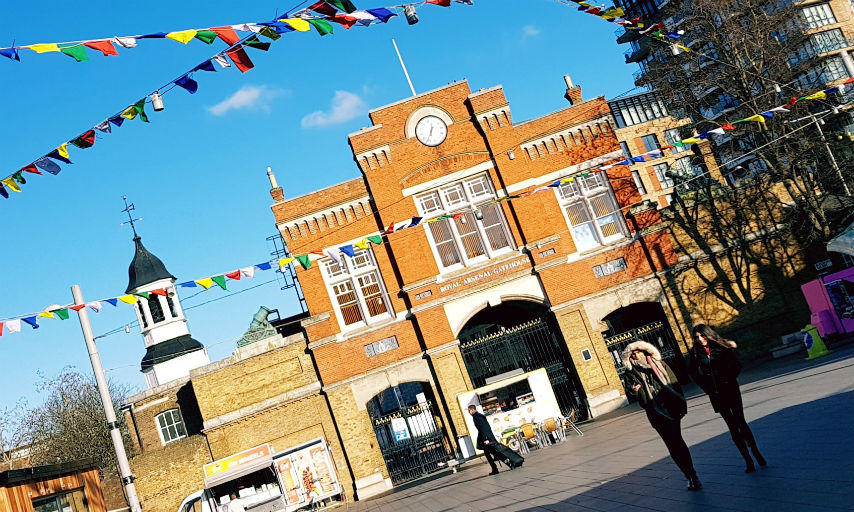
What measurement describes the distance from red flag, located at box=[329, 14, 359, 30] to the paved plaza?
296 inches

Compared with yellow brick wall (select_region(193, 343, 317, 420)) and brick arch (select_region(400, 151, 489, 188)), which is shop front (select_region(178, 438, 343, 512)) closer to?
yellow brick wall (select_region(193, 343, 317, 420))

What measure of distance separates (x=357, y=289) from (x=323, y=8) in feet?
51.4

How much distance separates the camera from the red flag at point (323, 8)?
10273 millimetres

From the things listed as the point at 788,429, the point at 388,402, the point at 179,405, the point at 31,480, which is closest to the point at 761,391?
the point at 788,429

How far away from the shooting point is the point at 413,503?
17531 millimetres

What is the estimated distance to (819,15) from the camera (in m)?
53.0

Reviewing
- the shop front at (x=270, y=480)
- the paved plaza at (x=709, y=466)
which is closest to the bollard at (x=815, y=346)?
the paved plaza at (x=709, y=466)

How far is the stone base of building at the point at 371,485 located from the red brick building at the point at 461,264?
37 mm

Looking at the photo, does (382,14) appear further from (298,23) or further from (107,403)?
(107,403)

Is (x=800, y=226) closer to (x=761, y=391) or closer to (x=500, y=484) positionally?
(x=761, y=391)

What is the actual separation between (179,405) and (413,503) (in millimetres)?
12133

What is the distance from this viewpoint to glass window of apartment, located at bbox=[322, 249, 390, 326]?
993 inches

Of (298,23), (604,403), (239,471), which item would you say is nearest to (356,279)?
(239,471)

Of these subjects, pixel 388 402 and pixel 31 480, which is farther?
pixel 388 402
